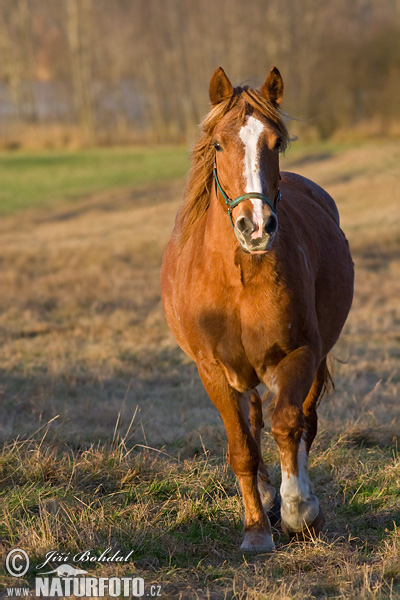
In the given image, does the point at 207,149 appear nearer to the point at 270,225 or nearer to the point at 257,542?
the point at 270,225

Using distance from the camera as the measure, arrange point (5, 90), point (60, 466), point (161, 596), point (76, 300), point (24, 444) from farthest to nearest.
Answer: point (5, 90) < point (76, 300) < point (24, 444) < point (60, 466) < point (161, 596)

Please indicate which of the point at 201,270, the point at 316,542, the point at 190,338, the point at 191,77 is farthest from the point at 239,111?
the point at 191,77

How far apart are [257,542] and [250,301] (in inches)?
46.1

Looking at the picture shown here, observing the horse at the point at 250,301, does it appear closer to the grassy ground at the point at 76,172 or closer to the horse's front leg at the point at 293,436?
the horse's front leg at the point at 293,436

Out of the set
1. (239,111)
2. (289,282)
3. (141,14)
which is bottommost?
(289,282)

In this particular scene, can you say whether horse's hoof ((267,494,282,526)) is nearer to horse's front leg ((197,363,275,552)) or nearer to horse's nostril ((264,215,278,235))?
horse's front leg ((197,363,275,552))

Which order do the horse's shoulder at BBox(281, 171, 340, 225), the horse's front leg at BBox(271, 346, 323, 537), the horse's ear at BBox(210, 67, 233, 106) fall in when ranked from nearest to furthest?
the horse's front leg at BBox(271, 346, 323, 537) < the horse's ear at BBox(210, 67, 233, 106) < the horse's shoulder at BBox(281, 171, 340, 225)

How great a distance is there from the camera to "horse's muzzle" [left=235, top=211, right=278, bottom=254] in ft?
10.1

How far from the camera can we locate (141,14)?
4600cm

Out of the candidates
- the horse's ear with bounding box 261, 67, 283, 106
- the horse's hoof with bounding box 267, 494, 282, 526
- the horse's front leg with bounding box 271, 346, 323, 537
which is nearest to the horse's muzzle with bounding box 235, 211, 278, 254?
the horse's front leg with bounding box 271, 346, 323, 537

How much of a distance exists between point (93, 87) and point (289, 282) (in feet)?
155

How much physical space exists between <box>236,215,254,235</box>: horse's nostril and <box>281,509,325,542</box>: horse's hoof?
1.45 m

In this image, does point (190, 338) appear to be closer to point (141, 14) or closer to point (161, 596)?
point (161, 596)

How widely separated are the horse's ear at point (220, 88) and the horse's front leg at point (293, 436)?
133cm
